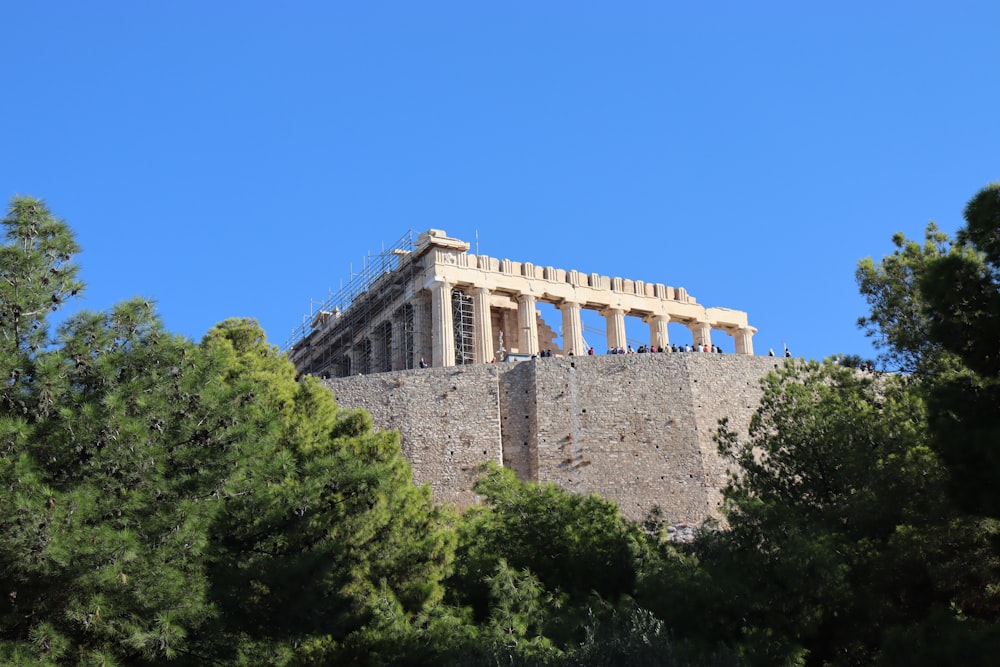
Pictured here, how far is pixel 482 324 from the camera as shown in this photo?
32.1 meters

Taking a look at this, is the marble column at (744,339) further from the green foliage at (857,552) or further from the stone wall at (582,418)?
the green foliage at (857,552)

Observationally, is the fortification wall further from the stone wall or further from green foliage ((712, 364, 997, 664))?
green foliage ((712, 364, 997, 664))

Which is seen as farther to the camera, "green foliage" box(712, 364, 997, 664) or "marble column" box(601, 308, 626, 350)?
"marble column" box(601, 308, 626, 350)

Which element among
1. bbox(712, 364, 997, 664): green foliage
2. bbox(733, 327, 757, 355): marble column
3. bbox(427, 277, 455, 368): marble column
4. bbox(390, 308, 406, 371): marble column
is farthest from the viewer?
bbox(733, 327, 757, 355): marble column

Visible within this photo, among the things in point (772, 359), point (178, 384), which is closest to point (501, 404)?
point (772, 359)

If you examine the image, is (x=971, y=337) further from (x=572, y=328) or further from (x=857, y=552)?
(x=572, y=328)

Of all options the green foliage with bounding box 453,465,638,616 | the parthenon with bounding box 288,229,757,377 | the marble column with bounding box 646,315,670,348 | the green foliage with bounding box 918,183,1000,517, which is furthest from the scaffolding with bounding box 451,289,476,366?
the green foliage with bounding box 918,183,1000,517

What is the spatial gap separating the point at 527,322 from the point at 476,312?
1567 millimetres

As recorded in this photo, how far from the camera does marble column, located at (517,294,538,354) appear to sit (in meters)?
32.1

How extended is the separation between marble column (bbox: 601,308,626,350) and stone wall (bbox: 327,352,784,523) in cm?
800

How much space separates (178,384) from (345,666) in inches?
154

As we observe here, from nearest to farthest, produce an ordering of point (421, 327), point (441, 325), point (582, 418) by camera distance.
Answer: point (582, 418) < point (441, 325) < point (421, 327)

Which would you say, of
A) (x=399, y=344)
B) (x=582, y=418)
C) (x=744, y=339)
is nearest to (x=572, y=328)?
(x=399, y=344)

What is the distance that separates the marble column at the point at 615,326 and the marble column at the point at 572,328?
90cm
